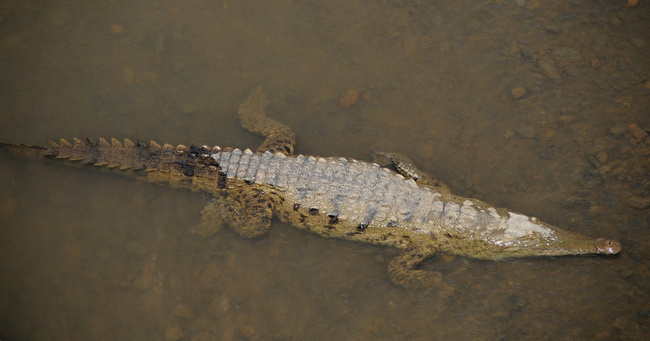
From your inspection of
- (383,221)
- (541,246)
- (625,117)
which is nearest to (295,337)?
(383,221)

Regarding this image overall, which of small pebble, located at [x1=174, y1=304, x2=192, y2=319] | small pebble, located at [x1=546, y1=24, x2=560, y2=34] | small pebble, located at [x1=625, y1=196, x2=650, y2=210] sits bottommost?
small pebble, located at [x1=174, y1=304, x2=192, y2=319]

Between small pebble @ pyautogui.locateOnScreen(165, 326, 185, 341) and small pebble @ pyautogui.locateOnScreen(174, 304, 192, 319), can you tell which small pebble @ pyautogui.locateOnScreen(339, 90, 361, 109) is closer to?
small pebble @ pyautogui.locateOnScreen(174, 304, 192, 319)

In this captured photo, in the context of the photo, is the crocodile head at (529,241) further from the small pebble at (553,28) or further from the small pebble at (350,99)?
the small pebble at (553,28)

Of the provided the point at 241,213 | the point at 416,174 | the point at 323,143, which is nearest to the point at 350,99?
the point at 323,143

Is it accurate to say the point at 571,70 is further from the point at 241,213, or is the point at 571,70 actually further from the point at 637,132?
the point at 241,213

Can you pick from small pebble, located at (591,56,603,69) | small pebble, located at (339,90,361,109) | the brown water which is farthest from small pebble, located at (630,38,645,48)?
small pebble, located at (339,90,361,109)
